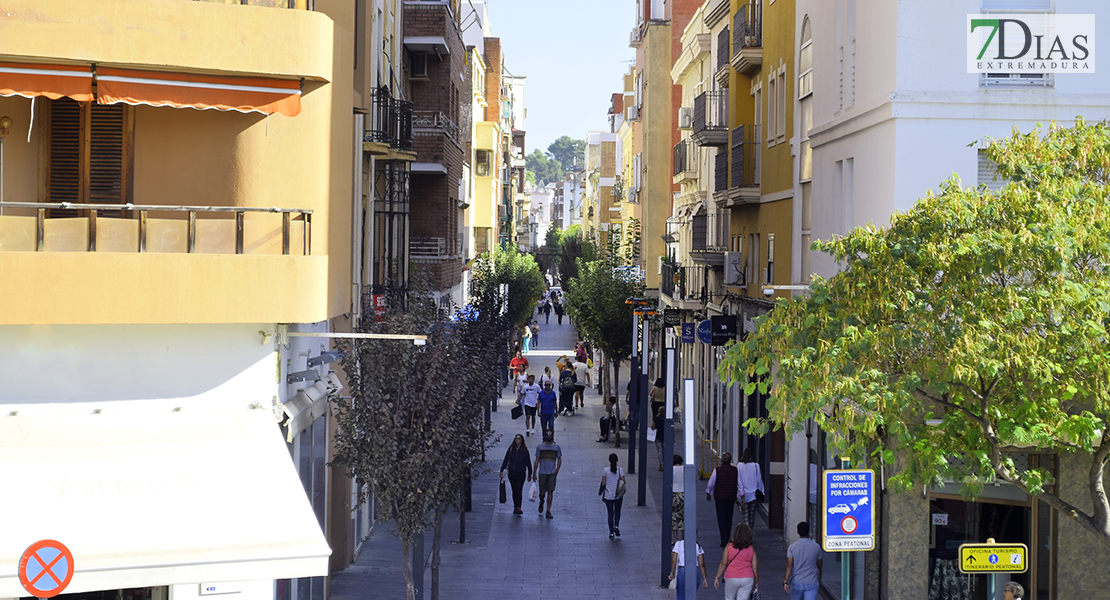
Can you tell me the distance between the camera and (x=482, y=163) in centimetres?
6250

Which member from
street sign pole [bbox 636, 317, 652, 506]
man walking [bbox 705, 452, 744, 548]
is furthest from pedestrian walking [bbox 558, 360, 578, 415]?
man walking [bbox 705, 452, 744, 548]

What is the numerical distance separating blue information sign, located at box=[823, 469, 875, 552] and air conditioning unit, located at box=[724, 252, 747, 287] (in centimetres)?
1788

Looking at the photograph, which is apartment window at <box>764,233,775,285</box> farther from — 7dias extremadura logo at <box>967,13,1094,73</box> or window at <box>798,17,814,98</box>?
7dias extremadura logo at <box>967,13,1094,73</box>

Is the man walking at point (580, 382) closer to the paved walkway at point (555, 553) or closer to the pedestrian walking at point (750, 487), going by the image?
the paved walkway at point (555, 553)

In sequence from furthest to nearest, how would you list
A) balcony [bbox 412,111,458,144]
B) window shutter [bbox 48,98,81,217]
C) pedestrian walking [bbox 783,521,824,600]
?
balcony [bbox 412,111,458,144] < pedestrian walking [bbox 783,521,824,600] < window shutter [bbox 48,98,81,217]

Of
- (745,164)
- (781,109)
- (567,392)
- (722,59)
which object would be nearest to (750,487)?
(781,109)

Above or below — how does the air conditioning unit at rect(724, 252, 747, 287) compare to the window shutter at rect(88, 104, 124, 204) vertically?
below

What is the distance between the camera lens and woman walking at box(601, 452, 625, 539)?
21.5 meters

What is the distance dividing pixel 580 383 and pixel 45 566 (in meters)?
35.4

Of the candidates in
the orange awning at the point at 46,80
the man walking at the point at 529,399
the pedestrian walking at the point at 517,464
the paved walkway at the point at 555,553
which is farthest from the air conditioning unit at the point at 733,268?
the orange awning at the point at 46,80

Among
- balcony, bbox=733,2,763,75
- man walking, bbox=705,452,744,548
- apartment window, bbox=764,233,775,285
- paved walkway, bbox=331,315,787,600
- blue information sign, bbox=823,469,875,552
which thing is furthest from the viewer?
balcony, bbox=733,2,763,75

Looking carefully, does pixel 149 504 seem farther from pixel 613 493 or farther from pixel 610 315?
pixel 610 315

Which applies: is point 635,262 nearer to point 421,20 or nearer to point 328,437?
point 421,20

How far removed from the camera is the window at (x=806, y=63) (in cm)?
2169
